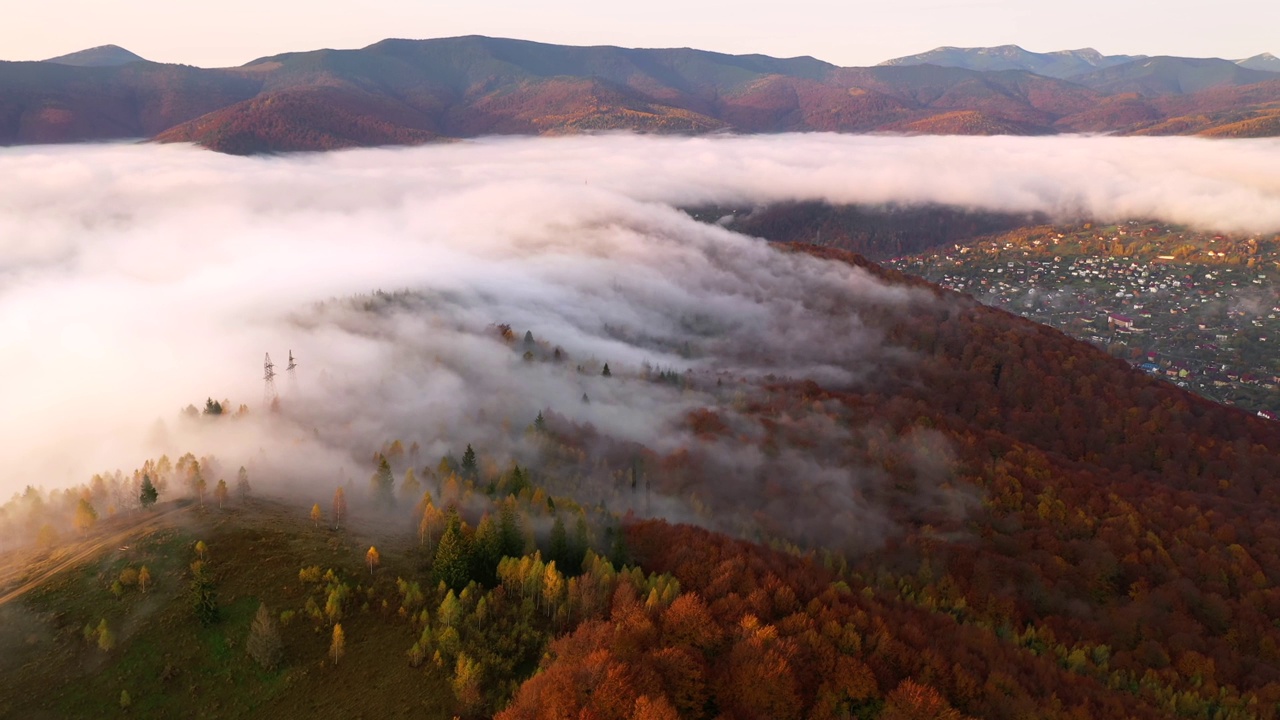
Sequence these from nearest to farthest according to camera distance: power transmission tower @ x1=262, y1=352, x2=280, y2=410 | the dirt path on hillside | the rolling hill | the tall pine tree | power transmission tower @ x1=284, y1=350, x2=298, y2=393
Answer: the rolling hill
the dirt path on hillside
the tall pine tree
power transmission tower @ x1=262, y1=352, x2=280, y2=410
power transmission tower @ x1=284, y1=350, x2=298, y2=393

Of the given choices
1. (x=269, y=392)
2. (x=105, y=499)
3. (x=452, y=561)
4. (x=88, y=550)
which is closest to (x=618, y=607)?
(x=452, y=561)

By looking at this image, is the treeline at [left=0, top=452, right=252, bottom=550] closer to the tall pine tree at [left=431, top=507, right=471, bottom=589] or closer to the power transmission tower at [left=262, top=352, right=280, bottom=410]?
the tall pine tree at [left=431, top=507, right=471, bottom=589]

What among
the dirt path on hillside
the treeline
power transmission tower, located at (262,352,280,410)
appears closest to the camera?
the dirt path on hillside

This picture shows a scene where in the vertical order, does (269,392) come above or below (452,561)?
below

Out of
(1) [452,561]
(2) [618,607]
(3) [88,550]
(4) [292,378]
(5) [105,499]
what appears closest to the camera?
(2) [618,607]

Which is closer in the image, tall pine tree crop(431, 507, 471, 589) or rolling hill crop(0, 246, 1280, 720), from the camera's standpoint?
rolling hill crop(0, 246, 1280, 720)

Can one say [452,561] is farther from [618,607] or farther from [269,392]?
[269,392]

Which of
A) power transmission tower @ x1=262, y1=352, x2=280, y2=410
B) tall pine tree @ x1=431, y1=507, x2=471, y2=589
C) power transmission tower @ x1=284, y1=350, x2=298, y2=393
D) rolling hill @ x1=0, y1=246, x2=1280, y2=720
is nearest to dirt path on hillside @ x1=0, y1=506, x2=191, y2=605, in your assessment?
rolling hill @ x1=0, y1=246, x2=1280, y2=720

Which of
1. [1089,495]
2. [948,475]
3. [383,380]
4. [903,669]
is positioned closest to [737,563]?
[903,669]

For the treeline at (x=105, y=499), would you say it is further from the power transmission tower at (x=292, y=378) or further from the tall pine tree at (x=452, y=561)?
the power transmission tower at (x=292, y=378)

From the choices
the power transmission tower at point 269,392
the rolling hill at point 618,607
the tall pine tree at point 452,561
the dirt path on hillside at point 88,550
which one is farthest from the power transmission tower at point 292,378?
the tall pine tree at point 452,561
